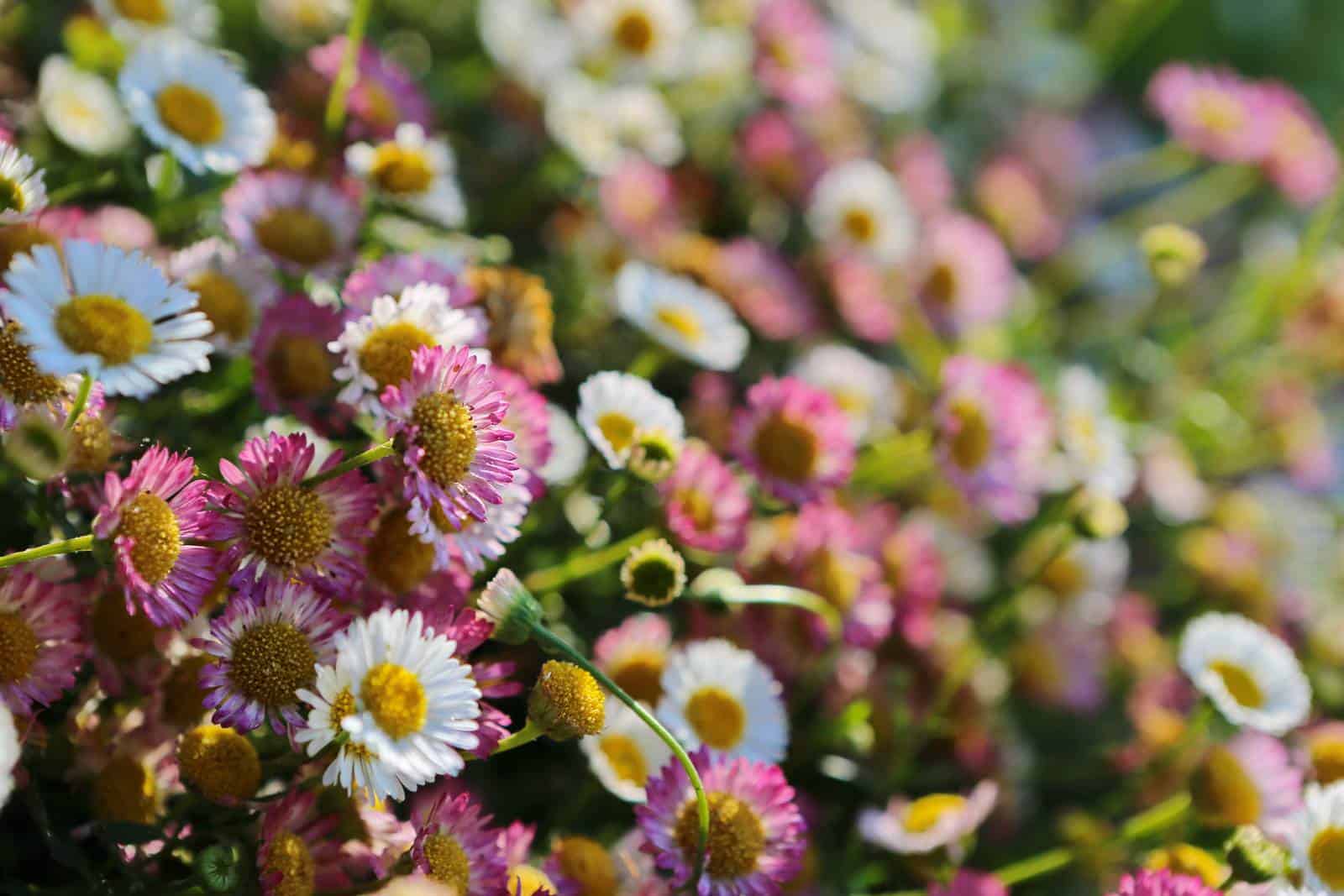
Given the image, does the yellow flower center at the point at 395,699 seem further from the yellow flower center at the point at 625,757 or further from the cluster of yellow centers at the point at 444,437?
the yellow flower center at the point at 625,757

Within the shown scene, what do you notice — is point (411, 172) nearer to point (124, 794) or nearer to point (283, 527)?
point (283, 527)

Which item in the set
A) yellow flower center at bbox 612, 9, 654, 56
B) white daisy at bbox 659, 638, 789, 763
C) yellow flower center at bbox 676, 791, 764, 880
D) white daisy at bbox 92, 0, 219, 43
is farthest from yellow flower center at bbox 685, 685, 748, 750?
yellow flower center at bbox 612, 9, 654, 56

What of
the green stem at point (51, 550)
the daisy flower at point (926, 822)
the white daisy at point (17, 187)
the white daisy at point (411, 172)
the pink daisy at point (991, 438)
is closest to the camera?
the green stem at point (51, 550)

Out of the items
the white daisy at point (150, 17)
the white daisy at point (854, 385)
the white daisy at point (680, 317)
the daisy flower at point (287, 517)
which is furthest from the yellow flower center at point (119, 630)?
the white daisy at point (854, 385)

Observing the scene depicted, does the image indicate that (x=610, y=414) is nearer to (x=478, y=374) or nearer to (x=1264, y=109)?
(x=478, y=374)

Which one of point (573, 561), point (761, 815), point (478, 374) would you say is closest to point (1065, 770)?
point (761, 815)

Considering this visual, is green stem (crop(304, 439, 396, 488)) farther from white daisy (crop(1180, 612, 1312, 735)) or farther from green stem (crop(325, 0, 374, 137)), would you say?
white daisy (crop(1180, 612, 1312, 735))
